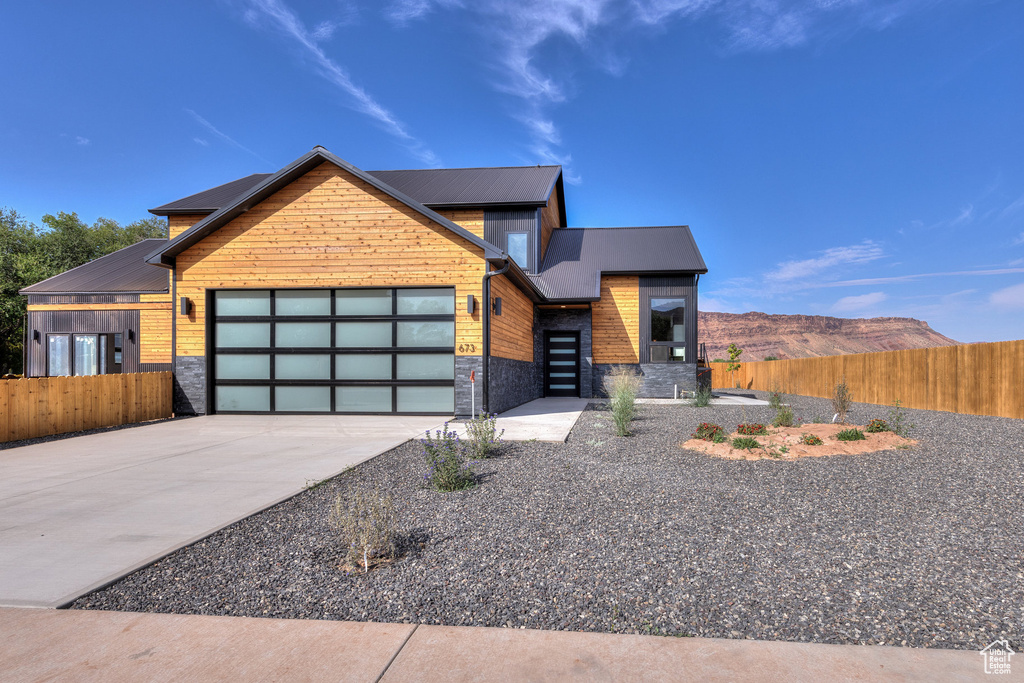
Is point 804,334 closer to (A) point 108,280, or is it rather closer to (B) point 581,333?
(B) point 581,333

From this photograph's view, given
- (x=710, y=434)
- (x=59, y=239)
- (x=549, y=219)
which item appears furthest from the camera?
(x=59, y=239)

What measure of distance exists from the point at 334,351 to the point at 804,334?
330 feet

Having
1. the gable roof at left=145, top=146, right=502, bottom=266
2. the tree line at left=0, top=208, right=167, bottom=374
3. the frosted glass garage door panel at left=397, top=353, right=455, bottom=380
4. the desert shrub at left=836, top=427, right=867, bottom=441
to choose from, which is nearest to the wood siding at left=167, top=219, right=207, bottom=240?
the gable roof at left=145, top=146, right=502, bottom=266

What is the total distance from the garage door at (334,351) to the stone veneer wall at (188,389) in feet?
1.10

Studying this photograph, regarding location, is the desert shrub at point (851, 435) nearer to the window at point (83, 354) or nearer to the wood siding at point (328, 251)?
the wood siding at point (328, 251)

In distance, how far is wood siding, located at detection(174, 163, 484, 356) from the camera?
36.5 feet

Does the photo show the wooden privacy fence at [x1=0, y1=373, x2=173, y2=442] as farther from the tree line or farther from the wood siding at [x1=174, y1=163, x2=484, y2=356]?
the tree line

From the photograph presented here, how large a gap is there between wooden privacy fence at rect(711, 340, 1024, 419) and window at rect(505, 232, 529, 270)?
8.79 meters

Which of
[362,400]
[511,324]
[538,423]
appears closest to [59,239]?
[362,400]

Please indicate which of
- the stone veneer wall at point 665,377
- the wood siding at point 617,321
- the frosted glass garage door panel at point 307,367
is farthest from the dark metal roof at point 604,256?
the frosted glass garage door panel at point 307,367

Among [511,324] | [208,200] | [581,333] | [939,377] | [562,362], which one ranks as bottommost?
[939,377]

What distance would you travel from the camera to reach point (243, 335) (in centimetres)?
1180

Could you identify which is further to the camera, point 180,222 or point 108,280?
point 180,222

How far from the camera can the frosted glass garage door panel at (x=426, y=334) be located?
11.3 meters
